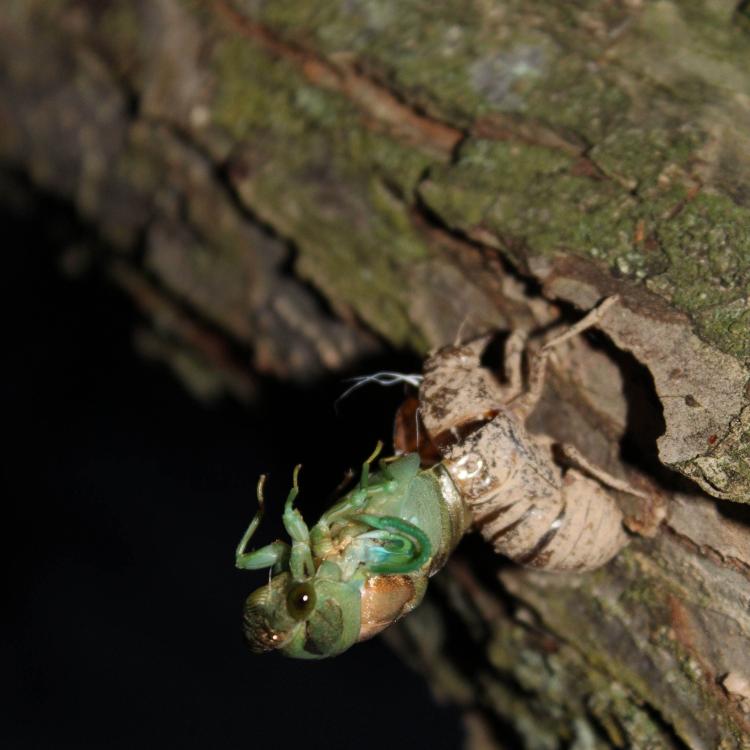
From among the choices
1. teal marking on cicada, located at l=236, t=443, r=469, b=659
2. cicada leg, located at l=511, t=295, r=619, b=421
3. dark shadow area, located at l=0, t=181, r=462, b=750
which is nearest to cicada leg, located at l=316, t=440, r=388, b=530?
teal marking on cicada, located at l=236, t=443, r=469, b=659

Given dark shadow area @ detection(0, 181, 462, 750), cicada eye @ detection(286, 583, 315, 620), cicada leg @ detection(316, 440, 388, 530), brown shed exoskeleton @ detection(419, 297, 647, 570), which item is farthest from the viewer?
dark shadow area @ detection(0, 181, 462, 750)

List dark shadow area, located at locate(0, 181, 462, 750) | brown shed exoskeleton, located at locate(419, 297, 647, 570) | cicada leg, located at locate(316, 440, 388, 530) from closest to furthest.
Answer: cicada leg, located at locate(316, 440, 388, 530), brown shed exoskeleton, located at locate(419, 297, 647, 570), dark shadow area, located at locate(0, 181, 462, 750)

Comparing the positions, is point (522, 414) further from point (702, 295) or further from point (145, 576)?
point (145, 576)

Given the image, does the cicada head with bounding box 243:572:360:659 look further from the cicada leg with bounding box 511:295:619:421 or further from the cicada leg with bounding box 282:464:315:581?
the cicada leg with bounding box 511:295:619:421

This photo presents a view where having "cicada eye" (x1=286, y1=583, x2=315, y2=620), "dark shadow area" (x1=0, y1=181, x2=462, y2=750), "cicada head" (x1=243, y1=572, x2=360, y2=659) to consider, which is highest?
"cicada eye" (x1=286, y1=583, x2=315, y2=620)

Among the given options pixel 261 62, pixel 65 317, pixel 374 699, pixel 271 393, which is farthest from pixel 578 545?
pixel 65 317

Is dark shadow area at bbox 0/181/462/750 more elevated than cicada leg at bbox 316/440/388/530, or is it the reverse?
cicada leg at bbox 316/440/388/530
